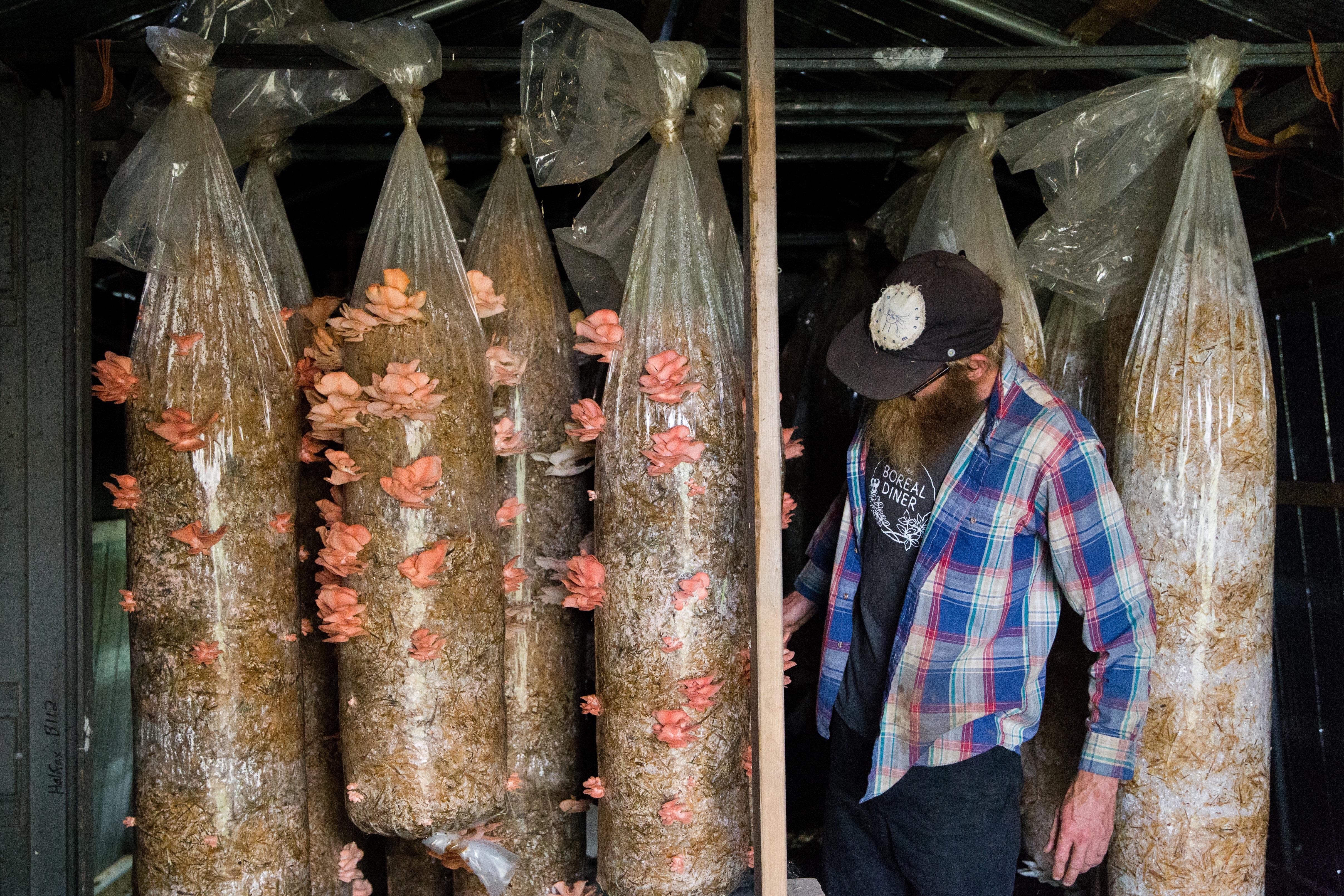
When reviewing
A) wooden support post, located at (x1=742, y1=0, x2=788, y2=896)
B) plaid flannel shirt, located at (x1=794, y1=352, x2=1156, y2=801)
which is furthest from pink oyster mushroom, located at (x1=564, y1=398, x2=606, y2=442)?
plaid flannel shirt, located at (x1=794, y1=352, x2=1156, y2=801)

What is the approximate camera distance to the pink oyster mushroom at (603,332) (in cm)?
217

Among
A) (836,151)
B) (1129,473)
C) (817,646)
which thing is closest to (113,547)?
(817,646)

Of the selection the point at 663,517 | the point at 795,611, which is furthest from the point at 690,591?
the point at 795,611

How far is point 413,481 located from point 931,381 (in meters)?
1.17

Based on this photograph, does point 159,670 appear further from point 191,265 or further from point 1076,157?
point 1076,157

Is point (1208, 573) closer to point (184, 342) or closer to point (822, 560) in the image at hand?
point (822, 560)

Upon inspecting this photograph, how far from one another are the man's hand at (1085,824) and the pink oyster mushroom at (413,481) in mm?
1539

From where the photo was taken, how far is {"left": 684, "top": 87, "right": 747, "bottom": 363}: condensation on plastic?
2.40m

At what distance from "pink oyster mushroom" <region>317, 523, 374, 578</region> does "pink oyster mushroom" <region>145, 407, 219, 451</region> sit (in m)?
0.35

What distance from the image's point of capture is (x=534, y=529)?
247 centimetres

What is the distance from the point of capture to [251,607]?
6.85 ft

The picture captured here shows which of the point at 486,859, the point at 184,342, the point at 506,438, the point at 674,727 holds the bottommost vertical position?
the point at 486,859

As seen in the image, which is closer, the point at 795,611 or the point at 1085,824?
the point at 1085,824

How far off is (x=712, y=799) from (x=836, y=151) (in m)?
2.14
